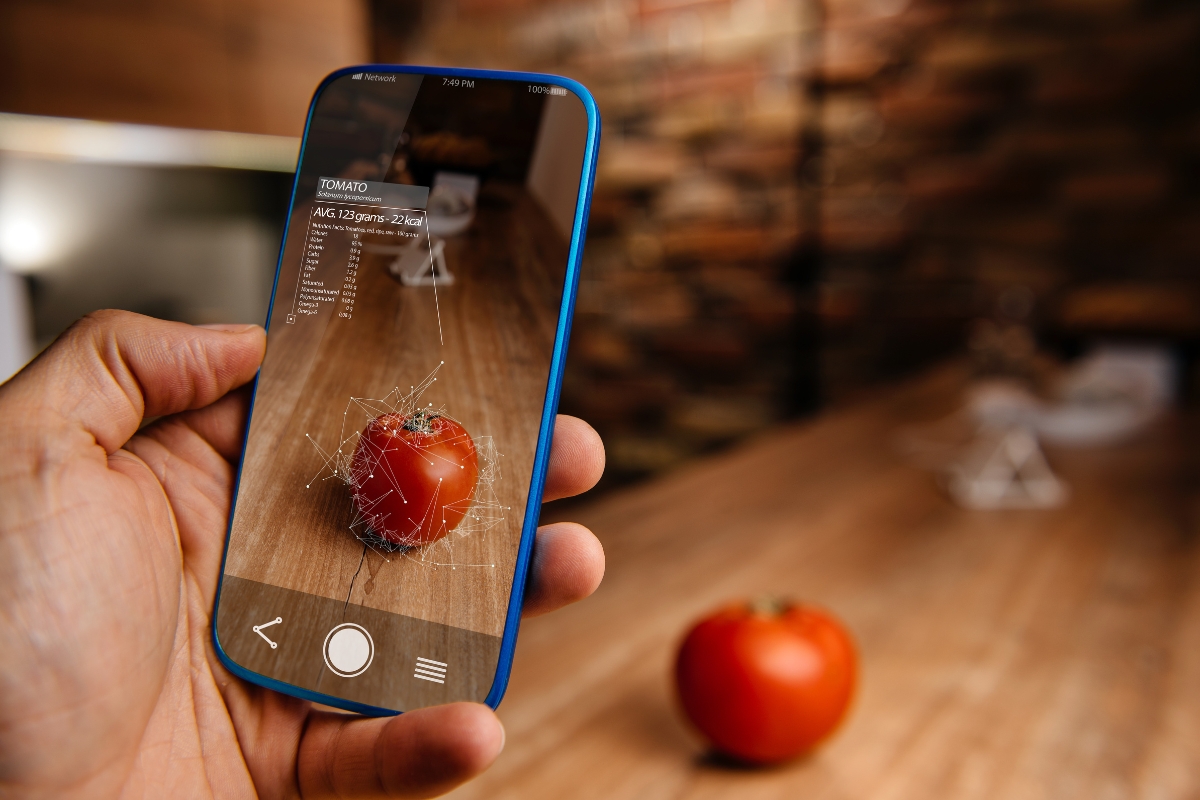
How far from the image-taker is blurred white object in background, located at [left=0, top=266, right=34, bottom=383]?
3.87 ft

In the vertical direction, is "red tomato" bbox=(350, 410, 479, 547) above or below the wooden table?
above

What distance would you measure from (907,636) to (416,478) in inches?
21.6

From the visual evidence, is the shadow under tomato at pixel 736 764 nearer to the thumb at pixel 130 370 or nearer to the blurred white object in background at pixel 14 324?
the thumb at pixel 130 370

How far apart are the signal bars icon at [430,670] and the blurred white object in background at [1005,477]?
914 mm

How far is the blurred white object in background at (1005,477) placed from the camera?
1116mm

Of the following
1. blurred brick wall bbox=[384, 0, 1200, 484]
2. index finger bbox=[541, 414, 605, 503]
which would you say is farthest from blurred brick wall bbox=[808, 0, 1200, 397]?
index finger bbox=[541, 414, 605, 503]

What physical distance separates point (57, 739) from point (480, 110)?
34 cm

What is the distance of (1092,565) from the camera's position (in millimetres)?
907

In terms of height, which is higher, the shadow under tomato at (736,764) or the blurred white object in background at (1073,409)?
the shadow under tomato at (736,764)

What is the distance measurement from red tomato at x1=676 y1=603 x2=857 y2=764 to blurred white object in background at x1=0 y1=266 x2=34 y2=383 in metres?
1.10

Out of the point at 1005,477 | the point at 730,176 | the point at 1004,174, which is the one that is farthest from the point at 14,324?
the point at 1004,174

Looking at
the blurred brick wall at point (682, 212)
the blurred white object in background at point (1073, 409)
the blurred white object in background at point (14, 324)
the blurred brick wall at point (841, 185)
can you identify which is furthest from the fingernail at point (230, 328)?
the blurred brick wall at point (682, 212)

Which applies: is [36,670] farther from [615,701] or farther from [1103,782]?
[1103,782]

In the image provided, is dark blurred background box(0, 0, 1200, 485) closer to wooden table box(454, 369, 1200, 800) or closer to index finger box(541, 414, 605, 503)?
wooden table box(454, 369, 1200, 800)
